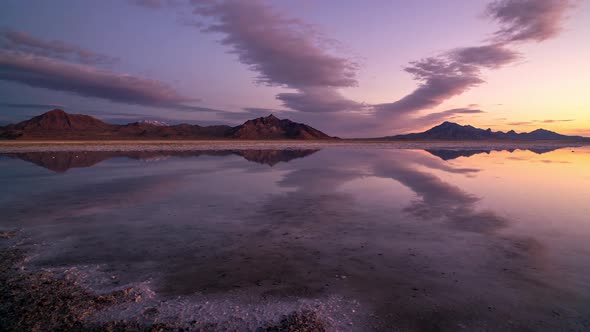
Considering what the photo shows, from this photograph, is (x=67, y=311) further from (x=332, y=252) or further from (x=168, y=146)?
(x=168, y=146)

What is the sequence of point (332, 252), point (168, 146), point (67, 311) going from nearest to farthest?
point (67, 311), point (332, 252), point (168, 146)

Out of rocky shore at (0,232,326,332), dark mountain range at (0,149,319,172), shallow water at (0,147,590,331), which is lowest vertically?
dark mountain range at (0,149,319,172)

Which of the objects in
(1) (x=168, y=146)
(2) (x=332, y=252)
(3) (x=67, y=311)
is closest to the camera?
(3) (x=67, y=311)

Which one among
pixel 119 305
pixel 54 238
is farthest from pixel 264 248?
pixel 54 238

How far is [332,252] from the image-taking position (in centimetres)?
660

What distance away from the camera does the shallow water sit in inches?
179

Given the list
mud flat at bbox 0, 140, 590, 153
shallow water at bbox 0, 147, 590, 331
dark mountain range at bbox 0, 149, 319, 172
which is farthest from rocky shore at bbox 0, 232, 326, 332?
mud flat at bbox 0, 140, 590, 153

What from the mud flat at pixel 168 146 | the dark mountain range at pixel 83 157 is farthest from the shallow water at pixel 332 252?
the mud flat at pixel 168 146

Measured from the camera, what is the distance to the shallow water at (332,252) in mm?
4551

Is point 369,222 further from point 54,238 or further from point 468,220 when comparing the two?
point 54,238

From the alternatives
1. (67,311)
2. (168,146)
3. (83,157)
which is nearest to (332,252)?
(67,311)

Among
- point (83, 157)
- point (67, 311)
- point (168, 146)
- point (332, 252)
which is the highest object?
point (332, 252)

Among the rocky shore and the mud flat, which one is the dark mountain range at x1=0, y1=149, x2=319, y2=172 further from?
the rocky shore

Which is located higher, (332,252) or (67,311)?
(332,252)
